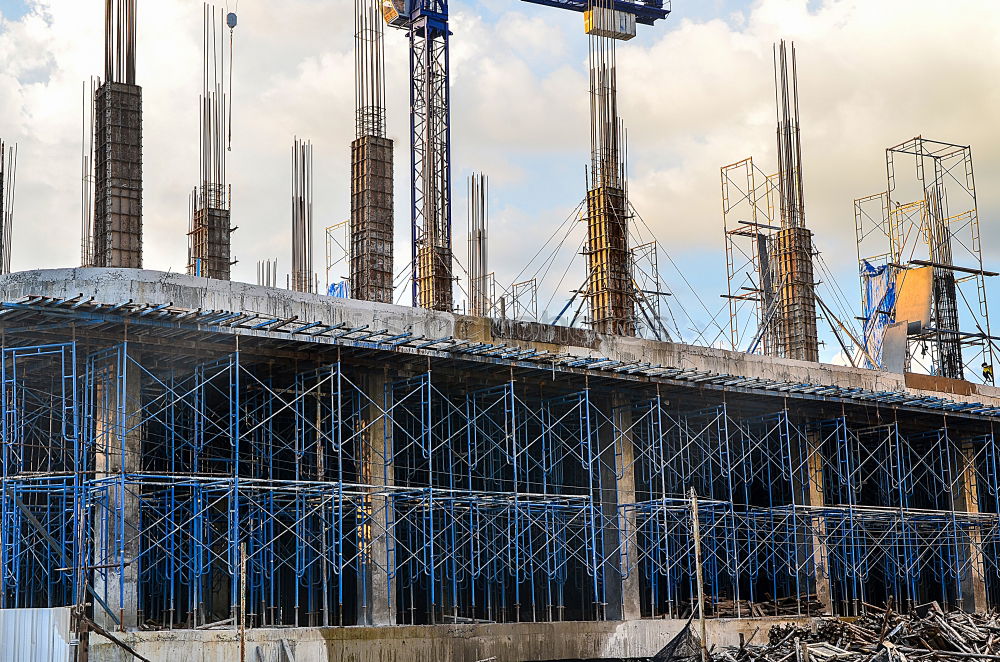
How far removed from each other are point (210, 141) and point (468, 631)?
17316 mm

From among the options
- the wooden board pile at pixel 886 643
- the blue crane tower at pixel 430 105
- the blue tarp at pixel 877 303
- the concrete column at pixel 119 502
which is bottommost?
the wooden board pile at pixel 886 643

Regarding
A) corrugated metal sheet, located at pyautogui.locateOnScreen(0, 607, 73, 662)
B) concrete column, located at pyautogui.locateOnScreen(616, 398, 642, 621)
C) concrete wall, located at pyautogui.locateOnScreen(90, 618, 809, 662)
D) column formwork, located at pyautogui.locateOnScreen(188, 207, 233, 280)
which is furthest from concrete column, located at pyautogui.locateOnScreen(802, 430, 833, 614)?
corrugated metal sheet, located at pyautogui.locateOnScreen(0, 607, 73, 662)

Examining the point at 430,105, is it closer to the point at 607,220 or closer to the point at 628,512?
the point at 607,220

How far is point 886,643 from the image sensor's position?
26031 millimetres

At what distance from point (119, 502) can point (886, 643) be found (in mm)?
14952

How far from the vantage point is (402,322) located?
3114 centimetres

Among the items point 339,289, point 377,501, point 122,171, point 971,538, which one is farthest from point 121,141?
point 971,538

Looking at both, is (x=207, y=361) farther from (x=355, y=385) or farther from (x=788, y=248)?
(x=788, y=248)

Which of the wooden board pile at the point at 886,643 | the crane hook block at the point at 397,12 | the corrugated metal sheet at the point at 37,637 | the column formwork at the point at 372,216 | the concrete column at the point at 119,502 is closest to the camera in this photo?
the corrugated metal sheet at the point at 37,637

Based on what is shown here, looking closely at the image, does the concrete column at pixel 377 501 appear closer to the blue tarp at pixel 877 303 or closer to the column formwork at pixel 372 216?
the column formwork at pixel 372 216

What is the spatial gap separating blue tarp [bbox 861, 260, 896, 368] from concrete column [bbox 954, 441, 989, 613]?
17.9ft

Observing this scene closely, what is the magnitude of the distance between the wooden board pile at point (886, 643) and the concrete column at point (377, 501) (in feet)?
24.1

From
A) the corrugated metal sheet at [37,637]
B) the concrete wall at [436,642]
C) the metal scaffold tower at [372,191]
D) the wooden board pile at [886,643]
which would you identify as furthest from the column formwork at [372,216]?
the corrugated metal sheet at [37,637]

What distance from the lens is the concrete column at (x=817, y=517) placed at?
3719 cm
